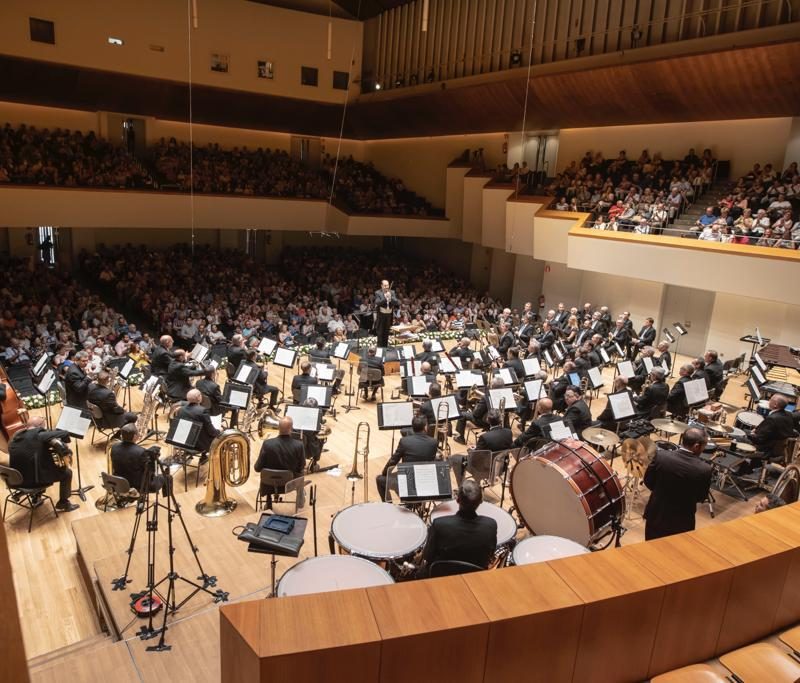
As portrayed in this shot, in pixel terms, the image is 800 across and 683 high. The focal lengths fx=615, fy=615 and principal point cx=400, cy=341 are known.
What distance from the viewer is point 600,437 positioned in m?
6.97

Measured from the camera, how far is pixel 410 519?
16.0 feet

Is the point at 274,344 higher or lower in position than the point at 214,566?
higher

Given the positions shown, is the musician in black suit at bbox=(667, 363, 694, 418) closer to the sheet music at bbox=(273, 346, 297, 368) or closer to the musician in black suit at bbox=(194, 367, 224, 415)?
the sheet music at bbox=(273, 346, 297, 368)

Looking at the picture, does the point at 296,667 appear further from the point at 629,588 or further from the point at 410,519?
the point at 410,519

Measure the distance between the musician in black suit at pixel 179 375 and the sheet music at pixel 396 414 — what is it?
370 cm

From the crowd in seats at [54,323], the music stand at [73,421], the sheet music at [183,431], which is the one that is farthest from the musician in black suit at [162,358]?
the sheet music at [183,431]

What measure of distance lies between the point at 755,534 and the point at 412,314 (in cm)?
1452

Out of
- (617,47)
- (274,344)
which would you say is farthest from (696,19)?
(274,344)

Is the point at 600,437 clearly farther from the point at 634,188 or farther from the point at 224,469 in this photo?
the point at 634,188

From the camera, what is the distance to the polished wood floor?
209 inches

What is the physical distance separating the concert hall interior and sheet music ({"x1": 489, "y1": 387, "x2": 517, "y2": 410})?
0.03m

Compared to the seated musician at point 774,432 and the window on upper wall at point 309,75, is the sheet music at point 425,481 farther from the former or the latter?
the window on upper wall at point 309,75

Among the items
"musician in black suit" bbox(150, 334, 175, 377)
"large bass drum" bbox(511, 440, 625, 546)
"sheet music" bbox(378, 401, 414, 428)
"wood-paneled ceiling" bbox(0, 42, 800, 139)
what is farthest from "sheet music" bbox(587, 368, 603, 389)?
"wood-paneled ceiling" bbox(0, 42, 800, 139)

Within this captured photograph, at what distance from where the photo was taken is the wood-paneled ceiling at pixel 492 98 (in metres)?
13.4
